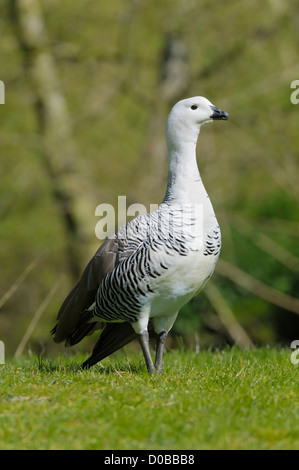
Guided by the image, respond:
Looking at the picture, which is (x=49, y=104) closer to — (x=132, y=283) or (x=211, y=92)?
(x=211, y=92)

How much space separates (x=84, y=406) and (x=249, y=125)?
8154 millimetres

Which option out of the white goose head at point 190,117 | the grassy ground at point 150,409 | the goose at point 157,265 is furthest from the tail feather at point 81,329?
→ the white goose head at point 190,117

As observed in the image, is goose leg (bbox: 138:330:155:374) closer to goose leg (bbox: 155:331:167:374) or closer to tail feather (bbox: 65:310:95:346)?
goose leg (bbox: 155:331:167:374)

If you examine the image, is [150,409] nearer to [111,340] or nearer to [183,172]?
[111,340]

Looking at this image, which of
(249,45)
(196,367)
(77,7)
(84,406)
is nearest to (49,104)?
(77,7)

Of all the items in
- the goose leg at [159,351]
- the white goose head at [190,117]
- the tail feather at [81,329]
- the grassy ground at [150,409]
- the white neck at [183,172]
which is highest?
the white goose head at [190,117]

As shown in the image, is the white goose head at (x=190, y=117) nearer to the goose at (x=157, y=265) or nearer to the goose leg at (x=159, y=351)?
the goose at (x=157, y=265)

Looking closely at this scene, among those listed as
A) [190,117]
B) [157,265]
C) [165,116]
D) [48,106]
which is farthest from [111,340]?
[165,116]

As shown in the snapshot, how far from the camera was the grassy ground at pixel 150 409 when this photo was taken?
3.72m

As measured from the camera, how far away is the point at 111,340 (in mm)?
5664

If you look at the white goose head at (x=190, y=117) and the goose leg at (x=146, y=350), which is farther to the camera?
the white goose head at (x=190, y=117)

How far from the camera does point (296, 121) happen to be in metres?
13.0

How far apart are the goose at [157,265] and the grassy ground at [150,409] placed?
0.44 meters

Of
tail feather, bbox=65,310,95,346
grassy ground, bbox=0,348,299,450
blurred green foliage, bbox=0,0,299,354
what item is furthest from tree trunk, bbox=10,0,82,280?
grassy ground, bbox=0,348,299,450
